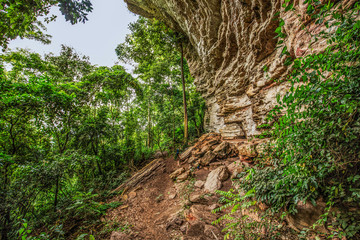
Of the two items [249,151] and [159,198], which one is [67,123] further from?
[249,151]

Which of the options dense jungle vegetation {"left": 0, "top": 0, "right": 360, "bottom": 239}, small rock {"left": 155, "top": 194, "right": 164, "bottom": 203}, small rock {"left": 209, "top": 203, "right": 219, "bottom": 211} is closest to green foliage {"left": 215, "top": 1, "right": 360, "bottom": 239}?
dense jungle vegetation {"left": 0, "top": 0, "right": 360, "bottom": 239}

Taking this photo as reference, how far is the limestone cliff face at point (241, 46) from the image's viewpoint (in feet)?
12.7

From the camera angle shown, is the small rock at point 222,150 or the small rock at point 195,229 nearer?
the small rock at point 195,229

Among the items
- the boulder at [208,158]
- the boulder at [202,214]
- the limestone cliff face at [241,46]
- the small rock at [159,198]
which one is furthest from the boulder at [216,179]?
the limestone cliff face at [241,46]

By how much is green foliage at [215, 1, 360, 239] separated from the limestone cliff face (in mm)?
1764

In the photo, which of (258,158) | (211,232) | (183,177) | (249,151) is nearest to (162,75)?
(183,177)

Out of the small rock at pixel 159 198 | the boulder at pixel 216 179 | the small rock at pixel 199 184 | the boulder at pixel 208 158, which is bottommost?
the small rock at pixel 159 198

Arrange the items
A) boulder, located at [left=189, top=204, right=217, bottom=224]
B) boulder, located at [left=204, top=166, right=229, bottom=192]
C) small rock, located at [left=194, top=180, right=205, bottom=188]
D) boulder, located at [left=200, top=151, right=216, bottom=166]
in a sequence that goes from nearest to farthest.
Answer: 1. boulder, located at [left=189, top=204, right=217, bottom=224]
2. boulder, located at [left=204, top=166, right=229, bottom=192]
3. small rock, located at [left=194, top=180, right=205, bottom=188]
4. boulder, located at [left=200, top=151, right=216, bottom=166]

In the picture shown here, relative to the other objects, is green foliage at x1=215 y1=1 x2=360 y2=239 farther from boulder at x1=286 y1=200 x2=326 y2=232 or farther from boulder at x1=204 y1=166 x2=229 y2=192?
boulder at x1=204 y1=166 x2=229 y2=192

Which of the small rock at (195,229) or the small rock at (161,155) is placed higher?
the small rock at (161,155)

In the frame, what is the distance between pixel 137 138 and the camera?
10.2m

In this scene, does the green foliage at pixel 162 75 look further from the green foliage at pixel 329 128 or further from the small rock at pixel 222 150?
the green foliage at pixel 329 128

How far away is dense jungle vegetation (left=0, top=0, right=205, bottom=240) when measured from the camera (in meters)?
Answer: 2.94

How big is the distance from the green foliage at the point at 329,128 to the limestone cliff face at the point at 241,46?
1.76 metres
